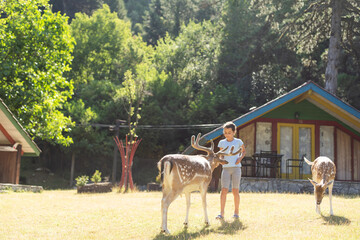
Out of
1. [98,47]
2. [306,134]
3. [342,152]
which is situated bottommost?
[342,152]

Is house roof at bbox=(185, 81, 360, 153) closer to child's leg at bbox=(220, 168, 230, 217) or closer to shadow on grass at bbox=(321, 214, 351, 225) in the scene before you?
child's leg at bbox=(220, 168, 230, 217)

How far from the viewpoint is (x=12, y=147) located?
16062 mm

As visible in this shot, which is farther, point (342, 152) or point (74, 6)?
point (74, 6)

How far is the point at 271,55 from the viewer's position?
30.7 metres

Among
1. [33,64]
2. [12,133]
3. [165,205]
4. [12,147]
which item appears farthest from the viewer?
[33,64]

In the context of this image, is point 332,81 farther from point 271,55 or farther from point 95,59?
point 95,59

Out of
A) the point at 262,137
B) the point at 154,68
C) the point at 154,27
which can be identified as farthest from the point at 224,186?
the point at 154,27

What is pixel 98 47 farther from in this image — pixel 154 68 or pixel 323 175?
pixel 323 175

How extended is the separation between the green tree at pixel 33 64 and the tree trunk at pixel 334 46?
14468 millimetres

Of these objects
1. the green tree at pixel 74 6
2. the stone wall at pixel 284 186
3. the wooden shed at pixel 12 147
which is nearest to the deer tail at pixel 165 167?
the wooden shed at pixel 12 147

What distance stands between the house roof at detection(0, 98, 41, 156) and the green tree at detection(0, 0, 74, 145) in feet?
→ 9.72

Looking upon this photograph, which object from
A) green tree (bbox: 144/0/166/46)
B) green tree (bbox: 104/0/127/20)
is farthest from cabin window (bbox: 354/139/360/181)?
green tree (bbox: 104/0/127/20)

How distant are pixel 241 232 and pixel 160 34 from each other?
166 feet

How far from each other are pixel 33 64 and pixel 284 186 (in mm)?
13296
